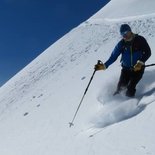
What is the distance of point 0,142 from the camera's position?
11859mm

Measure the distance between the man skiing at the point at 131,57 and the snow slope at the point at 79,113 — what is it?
0.39m

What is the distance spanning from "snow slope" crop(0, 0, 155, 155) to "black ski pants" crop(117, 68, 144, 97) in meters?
0.22

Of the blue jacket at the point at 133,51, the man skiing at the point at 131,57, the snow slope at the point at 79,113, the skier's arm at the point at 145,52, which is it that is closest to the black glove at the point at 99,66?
the man skiing at the point at 131,57

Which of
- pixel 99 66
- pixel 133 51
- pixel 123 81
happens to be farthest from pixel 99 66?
pixel 133 51

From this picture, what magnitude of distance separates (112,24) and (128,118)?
76.1ft

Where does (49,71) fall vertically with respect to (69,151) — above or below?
below

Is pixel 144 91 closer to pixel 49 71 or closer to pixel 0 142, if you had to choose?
pixel 0 142

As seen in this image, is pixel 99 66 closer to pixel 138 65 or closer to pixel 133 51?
pixel 133 51

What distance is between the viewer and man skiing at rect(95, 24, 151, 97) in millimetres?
9273

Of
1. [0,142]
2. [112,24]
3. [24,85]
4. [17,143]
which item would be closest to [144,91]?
[17,143]

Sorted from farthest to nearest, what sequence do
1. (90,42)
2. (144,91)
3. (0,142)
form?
(90,42) → (0,142) → (144,91)

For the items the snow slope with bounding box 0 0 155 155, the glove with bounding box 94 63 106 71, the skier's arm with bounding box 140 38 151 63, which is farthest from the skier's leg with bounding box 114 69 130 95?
the skier's arm with bounding box 140 38 151 63

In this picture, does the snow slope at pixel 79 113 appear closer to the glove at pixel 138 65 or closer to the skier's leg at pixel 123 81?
the skier's leg at pixel 123 81

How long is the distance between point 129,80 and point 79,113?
5.87ft
